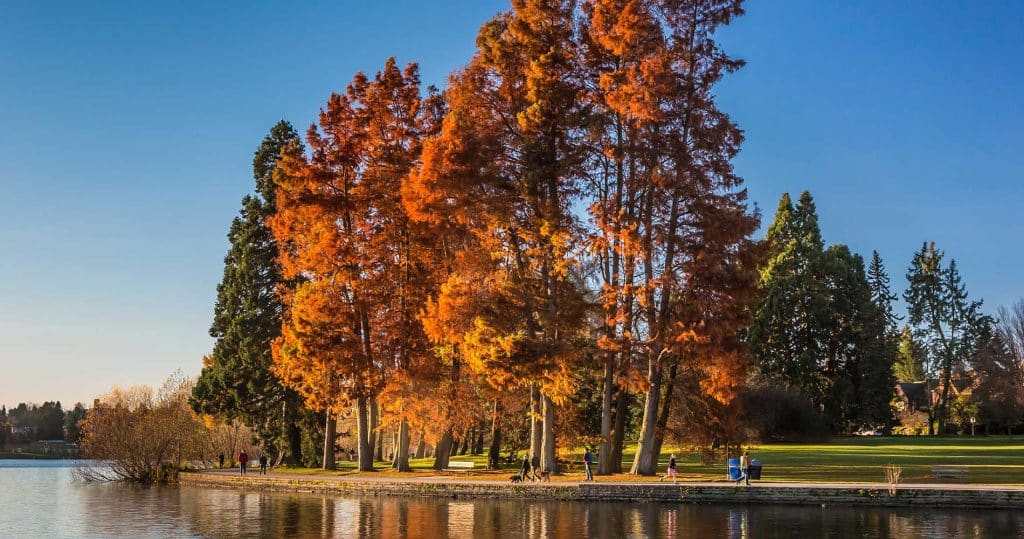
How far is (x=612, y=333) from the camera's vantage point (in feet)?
117

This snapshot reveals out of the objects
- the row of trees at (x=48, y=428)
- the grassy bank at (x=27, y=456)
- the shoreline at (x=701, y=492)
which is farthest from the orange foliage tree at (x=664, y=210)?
the row of trees at (x=48, y=428)

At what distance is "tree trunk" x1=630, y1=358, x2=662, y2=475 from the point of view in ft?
118

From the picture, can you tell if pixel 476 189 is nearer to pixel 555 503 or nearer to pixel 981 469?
pixel 555 503

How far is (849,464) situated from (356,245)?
24365mm

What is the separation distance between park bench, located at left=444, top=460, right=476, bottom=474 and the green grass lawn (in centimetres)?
53

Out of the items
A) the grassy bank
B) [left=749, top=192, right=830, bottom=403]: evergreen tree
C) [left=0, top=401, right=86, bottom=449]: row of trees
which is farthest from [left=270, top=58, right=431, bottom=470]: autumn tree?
[left=0, top=401, right=86, bottom=449]: row of trees

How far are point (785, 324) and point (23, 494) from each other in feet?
172

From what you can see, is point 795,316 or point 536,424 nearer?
point 536,424

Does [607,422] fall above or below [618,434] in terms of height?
above

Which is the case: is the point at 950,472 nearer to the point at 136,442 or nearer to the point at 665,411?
the point at 665,411

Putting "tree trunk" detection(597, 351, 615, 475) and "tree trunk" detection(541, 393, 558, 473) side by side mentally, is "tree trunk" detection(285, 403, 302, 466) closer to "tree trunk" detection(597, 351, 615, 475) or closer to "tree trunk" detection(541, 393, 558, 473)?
"tree trunk" detection(541, 393, 558, 473)

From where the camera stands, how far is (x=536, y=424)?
37.9m

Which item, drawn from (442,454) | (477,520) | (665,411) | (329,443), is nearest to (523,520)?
(477,520)

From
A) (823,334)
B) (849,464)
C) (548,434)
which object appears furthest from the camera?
(823,334)
